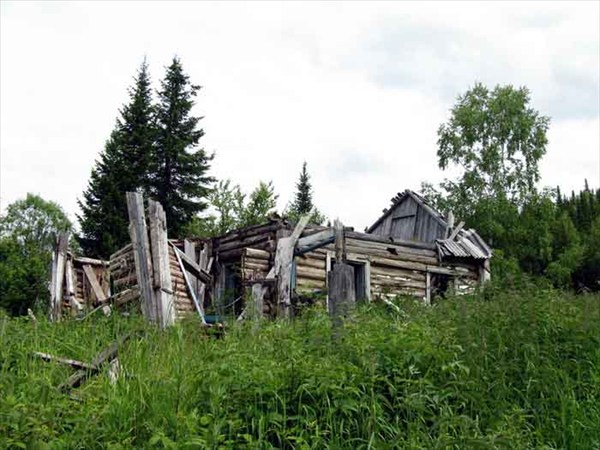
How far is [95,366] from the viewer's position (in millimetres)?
4777

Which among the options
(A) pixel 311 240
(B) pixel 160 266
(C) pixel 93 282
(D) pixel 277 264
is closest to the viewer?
(B) pixel 160 266

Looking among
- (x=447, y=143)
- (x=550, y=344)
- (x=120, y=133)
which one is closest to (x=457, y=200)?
(x=447, y=143)

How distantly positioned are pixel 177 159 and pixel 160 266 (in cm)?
2933

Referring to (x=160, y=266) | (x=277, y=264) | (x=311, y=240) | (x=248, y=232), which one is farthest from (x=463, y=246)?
(x=160, y=266)

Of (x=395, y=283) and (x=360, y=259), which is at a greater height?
(x=360, y=259)

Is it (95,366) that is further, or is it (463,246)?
(463,246)

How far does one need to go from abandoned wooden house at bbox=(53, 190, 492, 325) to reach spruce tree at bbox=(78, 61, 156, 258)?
11.7 m

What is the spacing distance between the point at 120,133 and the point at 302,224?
78.1 ft

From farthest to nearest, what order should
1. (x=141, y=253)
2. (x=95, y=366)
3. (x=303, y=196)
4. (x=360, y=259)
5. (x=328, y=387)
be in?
(x=303, y=196) → (x=360, y=259) → (x=141, y=253) → (x=95, y=366) → (x=328, y=387)

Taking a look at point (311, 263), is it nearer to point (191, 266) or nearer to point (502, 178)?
point (191, 266)

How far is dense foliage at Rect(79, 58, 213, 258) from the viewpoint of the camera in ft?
104

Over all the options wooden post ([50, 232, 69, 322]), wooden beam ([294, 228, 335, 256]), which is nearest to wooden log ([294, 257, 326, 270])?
wooden beam ([294, 228, 335, 256])

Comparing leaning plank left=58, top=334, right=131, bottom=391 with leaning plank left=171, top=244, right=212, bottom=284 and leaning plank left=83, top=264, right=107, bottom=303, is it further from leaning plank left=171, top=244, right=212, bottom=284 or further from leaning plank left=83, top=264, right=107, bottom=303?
leaning plank left=83, top=264, right=107, bottom=303

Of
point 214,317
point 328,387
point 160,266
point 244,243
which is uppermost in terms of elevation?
point 244,243
